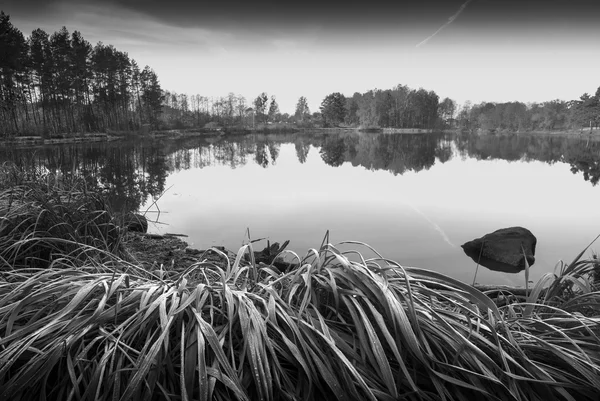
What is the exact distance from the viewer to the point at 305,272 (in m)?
1.30

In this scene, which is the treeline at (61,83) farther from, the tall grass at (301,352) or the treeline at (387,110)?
the treeline at (387,110)

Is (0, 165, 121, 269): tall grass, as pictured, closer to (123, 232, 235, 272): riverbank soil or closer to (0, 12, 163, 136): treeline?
(123, 232, 235, 272): riverbank soil

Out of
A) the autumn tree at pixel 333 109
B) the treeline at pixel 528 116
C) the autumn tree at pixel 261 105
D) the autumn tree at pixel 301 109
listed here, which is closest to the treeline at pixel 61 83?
the autumn tree at pixel 261 105

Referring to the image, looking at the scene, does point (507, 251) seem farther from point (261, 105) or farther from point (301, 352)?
point (261, 105)

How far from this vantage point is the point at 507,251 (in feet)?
15.1

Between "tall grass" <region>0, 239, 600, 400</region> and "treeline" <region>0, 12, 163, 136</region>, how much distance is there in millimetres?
34099

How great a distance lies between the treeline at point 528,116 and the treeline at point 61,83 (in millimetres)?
73537

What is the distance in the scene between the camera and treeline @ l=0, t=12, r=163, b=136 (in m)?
30.6

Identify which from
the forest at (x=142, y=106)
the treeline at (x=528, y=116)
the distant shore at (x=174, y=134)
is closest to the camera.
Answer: the distant shore at (x=174, y=134)

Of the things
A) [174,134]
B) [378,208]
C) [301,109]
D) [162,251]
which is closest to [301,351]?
[162,251]

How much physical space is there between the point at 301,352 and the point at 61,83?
4676 cm

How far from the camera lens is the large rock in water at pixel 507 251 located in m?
4.48

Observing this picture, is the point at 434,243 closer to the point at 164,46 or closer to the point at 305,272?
the point at 305,272

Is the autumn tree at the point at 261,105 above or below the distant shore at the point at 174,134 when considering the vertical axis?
above
